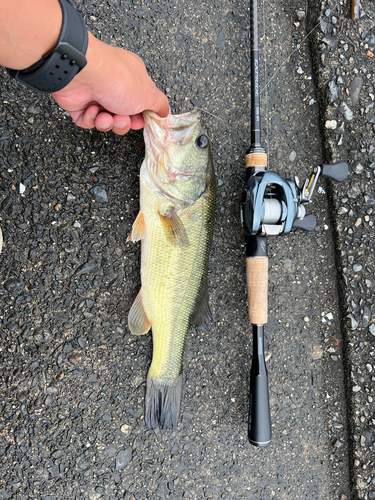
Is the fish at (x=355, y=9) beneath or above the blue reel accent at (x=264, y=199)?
above

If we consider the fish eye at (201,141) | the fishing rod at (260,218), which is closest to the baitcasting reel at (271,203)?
the fishing rod at (260,218)

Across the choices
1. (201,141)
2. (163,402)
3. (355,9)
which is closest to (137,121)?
(201,141)

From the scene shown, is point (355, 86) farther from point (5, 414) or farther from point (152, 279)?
point (5, 414)

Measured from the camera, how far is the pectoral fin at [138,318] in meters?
2.14

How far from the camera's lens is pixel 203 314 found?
2172mm

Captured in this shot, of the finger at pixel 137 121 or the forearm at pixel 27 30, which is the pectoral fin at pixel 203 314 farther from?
the forearm at pixel 27 30

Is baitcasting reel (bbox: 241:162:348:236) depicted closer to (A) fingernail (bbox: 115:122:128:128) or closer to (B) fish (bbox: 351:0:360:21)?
(A) fingernail (bbox: 115:122:128:128)

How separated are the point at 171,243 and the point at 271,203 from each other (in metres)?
0.64

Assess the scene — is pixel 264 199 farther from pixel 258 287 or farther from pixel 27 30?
pixel 27 30

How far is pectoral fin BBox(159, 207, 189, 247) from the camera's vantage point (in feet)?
6.60

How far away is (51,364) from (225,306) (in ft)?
3.97

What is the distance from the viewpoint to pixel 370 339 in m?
2.46

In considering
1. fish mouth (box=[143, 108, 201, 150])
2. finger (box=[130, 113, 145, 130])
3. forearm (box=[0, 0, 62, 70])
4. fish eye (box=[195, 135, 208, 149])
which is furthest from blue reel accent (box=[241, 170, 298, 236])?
forearm (box=[0, 0, 62, 70])

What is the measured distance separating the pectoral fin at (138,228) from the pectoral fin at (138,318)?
352mm
